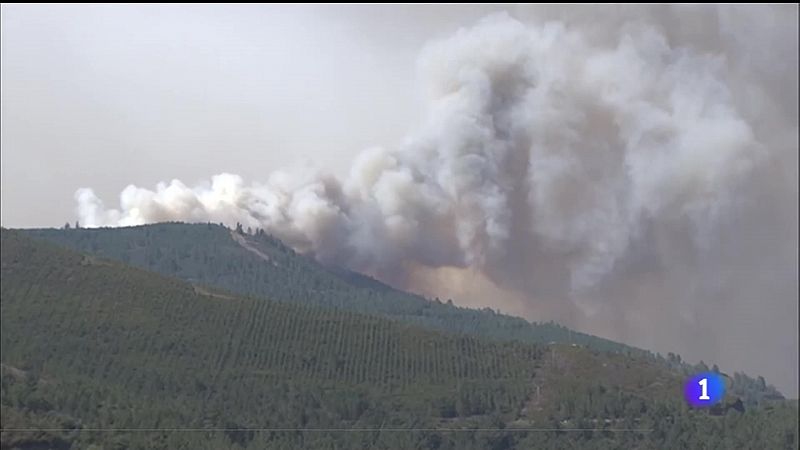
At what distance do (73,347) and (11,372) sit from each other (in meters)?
18.3

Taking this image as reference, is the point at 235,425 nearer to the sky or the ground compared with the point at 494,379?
nearer to the ground

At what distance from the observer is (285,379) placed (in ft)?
485

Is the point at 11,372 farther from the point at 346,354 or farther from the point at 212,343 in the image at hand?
the point at 346,354

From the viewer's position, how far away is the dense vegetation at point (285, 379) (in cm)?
11631

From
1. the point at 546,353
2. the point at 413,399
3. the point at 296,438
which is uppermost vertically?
the point at 546,353

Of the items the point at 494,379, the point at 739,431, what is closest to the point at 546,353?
the point at 494,379

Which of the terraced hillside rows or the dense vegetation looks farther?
the terraced hillside rows

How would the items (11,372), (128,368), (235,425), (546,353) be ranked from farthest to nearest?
(546,353), (128,368), (235,425), (11,372)

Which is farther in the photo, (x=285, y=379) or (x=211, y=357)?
(x=285, y=379)

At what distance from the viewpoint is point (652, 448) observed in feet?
441

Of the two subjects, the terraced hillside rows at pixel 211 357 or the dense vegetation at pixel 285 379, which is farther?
the terraced hillside rows at pixel 211 357

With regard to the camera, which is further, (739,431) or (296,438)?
(739,431)

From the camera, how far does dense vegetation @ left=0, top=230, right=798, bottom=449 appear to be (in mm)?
116312

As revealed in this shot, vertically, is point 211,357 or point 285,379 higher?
point 211,357
